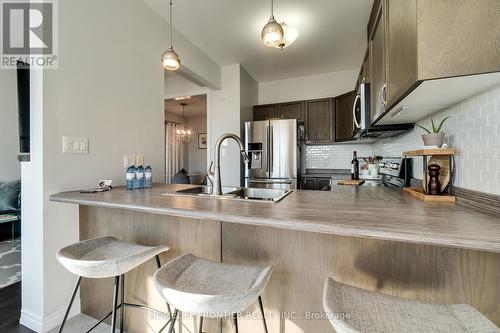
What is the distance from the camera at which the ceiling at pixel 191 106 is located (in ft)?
18.3

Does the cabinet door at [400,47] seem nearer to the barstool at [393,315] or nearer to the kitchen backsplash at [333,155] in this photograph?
the barstool at [393,315]

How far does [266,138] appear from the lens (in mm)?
3553

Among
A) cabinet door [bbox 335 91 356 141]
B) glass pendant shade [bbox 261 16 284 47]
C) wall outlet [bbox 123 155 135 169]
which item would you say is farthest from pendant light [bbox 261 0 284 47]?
cabinet door [bbox 335 91 356 141]

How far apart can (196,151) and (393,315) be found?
7.14 metres

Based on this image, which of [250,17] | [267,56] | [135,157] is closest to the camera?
[135,157]

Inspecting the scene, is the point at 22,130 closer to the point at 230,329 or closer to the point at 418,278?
the point at 230,329

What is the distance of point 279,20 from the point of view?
2514 mm

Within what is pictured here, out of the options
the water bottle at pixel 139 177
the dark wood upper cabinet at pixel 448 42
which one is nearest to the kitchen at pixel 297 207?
the dark wood upper cabinet at pixel 448 42

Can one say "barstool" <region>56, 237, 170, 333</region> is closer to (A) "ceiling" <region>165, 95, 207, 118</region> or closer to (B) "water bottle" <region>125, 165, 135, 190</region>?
(B) "water bottle" <region>125, 165, 135, 190</region>

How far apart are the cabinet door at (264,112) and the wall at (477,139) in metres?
2.95

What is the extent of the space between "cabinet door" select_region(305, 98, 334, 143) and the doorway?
10.7 ft

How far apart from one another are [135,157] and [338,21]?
256 cm

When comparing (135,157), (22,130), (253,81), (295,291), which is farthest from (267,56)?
(295,291)

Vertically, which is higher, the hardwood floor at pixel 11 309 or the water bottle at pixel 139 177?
the water bottle at pixel 139 177
